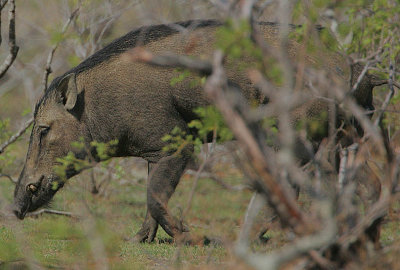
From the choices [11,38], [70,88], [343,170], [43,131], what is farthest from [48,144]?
[343,170]

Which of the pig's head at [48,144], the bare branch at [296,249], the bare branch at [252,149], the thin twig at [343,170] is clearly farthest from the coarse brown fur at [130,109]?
the bare branch at [296,249]

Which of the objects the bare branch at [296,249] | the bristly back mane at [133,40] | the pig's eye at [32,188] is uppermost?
the bristly back mane at [133,40]

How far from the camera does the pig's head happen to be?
23.1 feet

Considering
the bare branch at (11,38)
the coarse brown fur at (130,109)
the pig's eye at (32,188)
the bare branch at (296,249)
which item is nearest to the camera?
the bare branch at (296,249)

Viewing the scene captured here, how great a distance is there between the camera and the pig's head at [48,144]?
7047 mm

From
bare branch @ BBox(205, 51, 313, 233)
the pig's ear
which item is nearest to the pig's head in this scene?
the pig's ear

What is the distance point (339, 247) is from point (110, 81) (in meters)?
4.03

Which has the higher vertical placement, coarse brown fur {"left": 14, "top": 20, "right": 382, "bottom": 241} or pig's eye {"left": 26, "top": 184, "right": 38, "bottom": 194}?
coarse brown fur {"left": 14, "top": 20, "right": 382, "bottom": 241}

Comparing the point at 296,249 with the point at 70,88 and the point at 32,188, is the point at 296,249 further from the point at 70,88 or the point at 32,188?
the point at 32,188

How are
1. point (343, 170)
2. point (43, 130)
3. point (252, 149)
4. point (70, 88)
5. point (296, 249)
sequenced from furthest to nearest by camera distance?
point (43, 130) → point (70, 88) → point (343, 170) → point (252, 149) → point (296, 249)

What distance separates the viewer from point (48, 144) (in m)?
7.07

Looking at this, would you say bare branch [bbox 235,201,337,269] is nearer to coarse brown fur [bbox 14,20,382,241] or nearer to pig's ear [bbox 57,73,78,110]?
coarse brown fur [bbox 14,20,382,241]

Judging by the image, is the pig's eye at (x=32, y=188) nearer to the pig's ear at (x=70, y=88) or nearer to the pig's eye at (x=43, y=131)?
the pig's eye at (x=43, y=131)

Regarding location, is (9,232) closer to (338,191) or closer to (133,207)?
(133,207)
